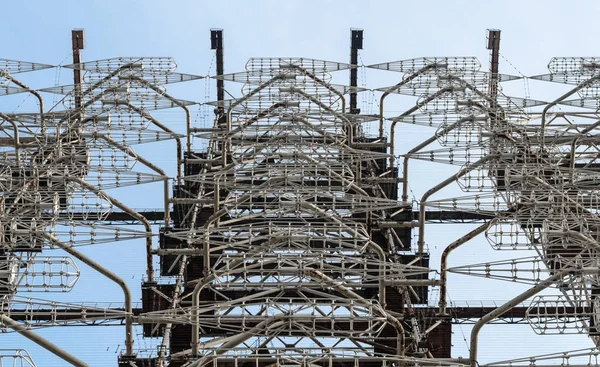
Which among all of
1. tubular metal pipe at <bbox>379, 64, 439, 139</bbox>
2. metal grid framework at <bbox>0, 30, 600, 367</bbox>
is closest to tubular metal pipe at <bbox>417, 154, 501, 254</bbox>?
metal grid framework at <bbox>0, 30, 600, 367</bbox>

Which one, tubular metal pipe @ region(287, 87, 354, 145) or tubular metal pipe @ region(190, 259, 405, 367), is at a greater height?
tubular metal pipe @ region(287, 87, 354, 145)

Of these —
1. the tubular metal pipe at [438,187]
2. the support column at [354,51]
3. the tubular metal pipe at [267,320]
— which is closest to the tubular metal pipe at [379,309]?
the tubular metal pipe at [267,320]

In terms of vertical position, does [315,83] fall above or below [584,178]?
above

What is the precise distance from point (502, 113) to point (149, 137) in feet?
32.1

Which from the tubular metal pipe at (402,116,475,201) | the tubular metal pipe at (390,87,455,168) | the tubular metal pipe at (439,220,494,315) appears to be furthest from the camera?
the tubular metal pipe at (390,87,455,168)

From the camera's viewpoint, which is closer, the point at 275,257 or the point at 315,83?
the point at 275,257

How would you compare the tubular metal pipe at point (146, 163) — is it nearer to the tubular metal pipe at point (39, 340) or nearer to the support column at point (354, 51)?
the tubular metal pipe at point (39, 340)

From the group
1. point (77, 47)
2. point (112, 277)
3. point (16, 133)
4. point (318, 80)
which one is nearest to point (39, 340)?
point (112, 277)

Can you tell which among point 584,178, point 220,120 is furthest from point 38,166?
point 220,120

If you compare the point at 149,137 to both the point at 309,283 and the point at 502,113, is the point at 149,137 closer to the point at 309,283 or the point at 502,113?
the point at 502,113

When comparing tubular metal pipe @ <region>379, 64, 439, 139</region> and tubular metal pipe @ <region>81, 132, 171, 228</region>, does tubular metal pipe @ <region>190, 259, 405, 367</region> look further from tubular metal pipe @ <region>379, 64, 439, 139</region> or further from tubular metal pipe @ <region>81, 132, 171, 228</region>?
tubular metal pipe @ <region>379, 64, 439, 139</region>

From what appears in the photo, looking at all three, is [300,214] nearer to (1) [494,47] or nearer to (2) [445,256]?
(2) [445,256]

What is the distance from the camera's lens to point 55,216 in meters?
24.1

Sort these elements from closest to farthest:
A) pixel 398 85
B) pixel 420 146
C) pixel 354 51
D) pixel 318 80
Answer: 1. pixel 420 146
2. pixel 318 80
3. pixel 398 85
4. pixel 354 51
